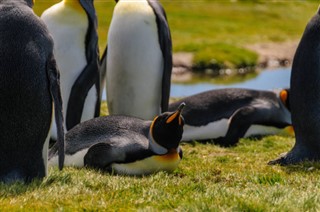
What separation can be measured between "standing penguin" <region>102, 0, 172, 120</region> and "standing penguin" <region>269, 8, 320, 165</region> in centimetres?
189

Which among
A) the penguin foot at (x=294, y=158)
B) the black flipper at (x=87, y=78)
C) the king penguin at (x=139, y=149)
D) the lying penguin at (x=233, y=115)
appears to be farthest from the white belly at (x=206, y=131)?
the king penguin at (x=139, y=149)

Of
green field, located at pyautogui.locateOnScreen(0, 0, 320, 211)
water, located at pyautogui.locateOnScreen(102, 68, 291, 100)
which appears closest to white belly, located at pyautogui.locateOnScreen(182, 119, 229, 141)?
green field, located at pyautogui.locateOnScreen(0, 0, 320, 211)

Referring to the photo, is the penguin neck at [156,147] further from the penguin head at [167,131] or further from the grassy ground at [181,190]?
the grassy ground at [181,190]

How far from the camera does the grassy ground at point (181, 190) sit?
513 centimetres

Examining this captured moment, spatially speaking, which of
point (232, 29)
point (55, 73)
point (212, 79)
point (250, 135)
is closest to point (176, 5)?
point (232, 29)

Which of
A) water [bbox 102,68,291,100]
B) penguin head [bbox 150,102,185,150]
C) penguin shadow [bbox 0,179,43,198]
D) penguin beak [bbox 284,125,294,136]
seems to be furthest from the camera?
water [bbox 102,68,291,100]

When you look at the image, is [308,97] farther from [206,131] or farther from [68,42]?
[68,42]

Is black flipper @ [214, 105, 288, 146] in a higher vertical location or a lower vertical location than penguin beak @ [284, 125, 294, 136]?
higher

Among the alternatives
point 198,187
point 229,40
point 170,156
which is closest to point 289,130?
point 170,156

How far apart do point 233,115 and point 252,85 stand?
16247 millimetres

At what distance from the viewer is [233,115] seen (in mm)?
10289

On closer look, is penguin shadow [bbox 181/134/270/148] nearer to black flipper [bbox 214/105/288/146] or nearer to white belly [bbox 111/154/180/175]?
black flipper [bbox 214/105/288/146]

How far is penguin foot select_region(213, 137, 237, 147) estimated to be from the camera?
993cm

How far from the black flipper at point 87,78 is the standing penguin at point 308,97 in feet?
8.27
